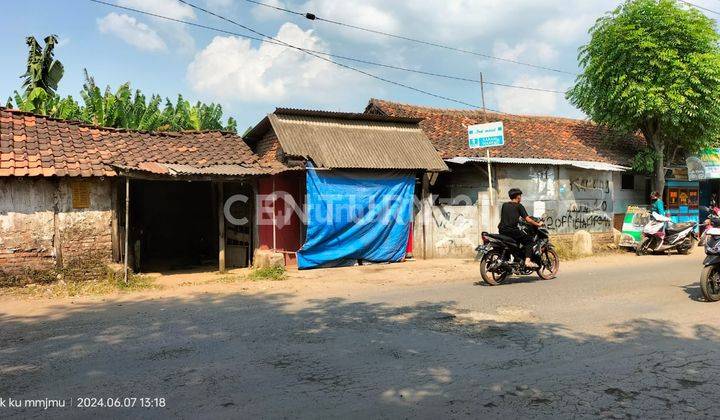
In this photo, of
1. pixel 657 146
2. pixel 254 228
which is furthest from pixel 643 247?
pixel 254 228

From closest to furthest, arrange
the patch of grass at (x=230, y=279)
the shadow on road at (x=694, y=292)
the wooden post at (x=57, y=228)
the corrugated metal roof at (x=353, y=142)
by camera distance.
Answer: the shadow on road at (x=694, y=292), the wooden post at (x=57, y=228), the patch of grass at (x=230, y=279), the corrugated metal roof at (x=353, y=142)

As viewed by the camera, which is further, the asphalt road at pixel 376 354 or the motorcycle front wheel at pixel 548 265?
the motorcycle front wheel at pixel 548 265

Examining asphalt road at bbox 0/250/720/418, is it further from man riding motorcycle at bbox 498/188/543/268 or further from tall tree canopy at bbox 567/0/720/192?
tall tree canopy at bbox 567/0/720/192

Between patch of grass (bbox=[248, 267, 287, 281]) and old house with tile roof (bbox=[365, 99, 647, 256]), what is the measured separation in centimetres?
473

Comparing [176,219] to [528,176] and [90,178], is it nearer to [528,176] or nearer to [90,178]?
[90,178]

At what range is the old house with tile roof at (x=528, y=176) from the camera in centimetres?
1426

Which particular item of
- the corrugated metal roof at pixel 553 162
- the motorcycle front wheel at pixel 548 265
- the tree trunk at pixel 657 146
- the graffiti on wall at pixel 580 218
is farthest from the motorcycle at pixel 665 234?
the motorcycle front wheel at pixel 548 265

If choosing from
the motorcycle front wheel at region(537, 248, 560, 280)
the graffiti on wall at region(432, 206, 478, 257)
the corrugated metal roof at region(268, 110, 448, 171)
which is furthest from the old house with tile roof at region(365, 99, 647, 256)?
the motorcycle front wheel at region(537, 248, 560, 280)

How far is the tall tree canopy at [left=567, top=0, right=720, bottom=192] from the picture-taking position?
48.9 ft

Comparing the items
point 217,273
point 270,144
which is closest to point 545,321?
point 217,273

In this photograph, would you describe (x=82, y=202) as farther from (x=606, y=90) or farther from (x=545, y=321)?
(x=606, y=90)

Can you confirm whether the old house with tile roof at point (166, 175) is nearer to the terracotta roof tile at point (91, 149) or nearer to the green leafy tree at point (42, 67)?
the terracotta roof tile at point (91, 149)

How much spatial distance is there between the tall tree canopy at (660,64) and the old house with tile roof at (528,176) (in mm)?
2194

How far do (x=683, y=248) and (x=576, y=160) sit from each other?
13.2 ft
